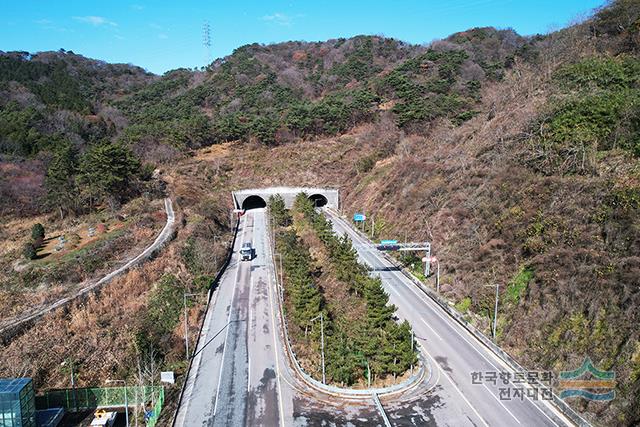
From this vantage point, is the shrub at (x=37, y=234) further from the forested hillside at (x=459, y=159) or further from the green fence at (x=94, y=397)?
the green fence at (x=94, y=397)

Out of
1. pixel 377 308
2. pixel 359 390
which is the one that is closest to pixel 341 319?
pixel 377 308

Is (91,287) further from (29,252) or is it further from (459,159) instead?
(459,159)

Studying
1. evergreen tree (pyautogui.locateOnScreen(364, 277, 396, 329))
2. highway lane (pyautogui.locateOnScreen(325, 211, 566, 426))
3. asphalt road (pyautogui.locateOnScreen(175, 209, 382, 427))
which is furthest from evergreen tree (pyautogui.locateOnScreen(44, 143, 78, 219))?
evergreen tree (pyautogui.locateOnScreen(364, 277, 396, 329))

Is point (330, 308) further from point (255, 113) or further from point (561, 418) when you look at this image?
point (255, 113)

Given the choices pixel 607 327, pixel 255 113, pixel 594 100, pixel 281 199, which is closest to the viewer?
pixel 607 327

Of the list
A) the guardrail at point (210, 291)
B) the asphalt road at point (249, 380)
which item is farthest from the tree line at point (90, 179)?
the asphalt road at point (249, 380)

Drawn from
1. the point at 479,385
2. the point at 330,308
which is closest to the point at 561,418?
the point at 479,385
